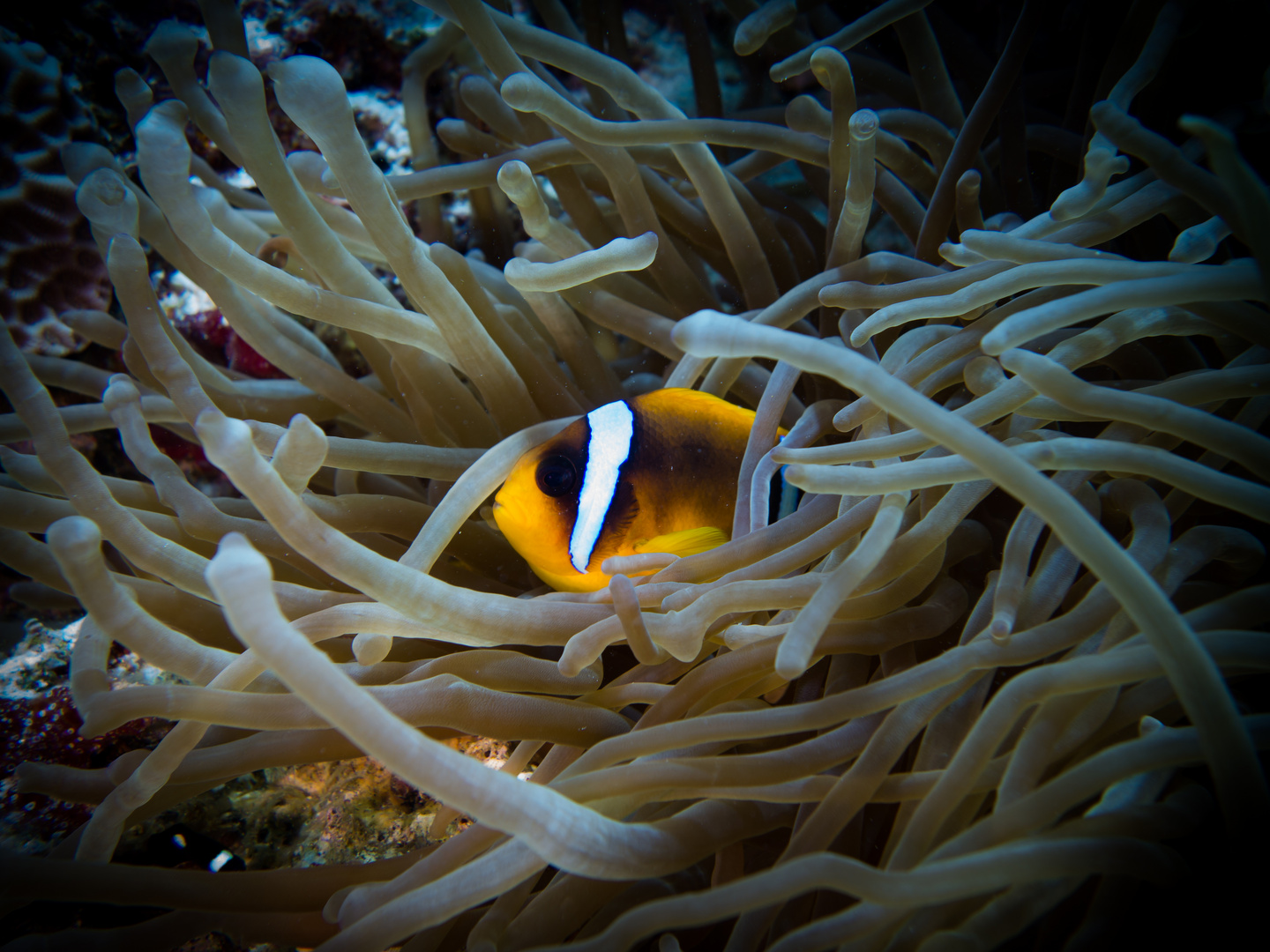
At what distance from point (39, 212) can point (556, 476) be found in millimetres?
1765

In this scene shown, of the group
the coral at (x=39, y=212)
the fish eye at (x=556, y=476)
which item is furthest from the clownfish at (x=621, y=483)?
the coral at (x=39, y=212)

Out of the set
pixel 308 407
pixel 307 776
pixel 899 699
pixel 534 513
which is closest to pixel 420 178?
pixel 308 407

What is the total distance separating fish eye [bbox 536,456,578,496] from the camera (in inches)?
37.7

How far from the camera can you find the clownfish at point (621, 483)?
96cm

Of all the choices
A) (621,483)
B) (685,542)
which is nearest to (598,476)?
(621,483)

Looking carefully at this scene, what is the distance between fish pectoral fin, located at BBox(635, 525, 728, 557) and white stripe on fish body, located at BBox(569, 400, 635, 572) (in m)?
0.08

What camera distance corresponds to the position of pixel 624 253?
86 cm

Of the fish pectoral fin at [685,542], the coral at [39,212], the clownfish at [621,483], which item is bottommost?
the fish pectoral fin at [685,542]

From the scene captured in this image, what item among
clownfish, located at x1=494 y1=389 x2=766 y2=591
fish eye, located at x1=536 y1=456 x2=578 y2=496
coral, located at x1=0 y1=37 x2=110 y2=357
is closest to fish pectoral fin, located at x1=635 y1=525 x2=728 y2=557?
clownfish, located at x1=494 y1=389 x2=766 y2=591

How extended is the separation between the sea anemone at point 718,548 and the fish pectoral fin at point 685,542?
0.10 metres

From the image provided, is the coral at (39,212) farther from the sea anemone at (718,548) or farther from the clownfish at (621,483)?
the clownfish at (621,483)

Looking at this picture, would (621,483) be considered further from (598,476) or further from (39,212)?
(39,212)

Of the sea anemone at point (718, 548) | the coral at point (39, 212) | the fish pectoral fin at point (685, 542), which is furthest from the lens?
the coral at point (39, 212)

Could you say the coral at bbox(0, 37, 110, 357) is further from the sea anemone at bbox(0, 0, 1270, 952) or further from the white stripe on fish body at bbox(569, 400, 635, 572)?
the white stripe on fish body at bbox(569, 400, 635, 572)
